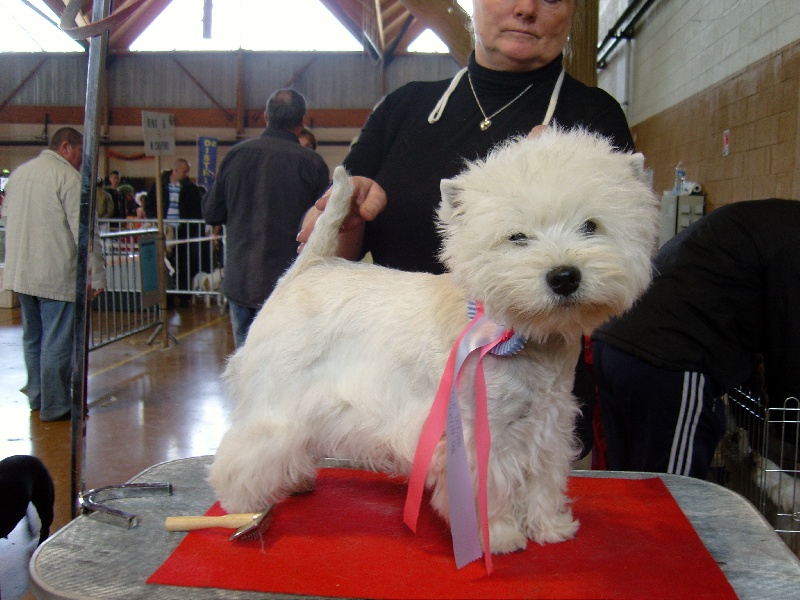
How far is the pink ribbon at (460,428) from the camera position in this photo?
1.10m

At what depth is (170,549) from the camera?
1.30 meters

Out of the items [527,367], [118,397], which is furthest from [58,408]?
[527,367]

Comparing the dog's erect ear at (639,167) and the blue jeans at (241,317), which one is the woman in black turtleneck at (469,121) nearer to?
the dog's erect ear at (639,167)

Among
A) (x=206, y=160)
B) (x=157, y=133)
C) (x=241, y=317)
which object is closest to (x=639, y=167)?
(x=241, y=317)

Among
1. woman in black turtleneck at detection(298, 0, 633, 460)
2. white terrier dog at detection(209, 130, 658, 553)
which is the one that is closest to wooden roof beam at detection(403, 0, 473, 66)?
woman in black turtleneck at detection(298, 0, 633, 460)

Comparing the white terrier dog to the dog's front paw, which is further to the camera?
the dog's front paw

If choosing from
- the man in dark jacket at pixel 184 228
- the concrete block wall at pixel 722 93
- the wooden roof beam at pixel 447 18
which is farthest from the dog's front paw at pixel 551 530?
the man in dark jacket at pixel 184 228

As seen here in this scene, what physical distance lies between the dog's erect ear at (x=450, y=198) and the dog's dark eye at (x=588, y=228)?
7.6 inches

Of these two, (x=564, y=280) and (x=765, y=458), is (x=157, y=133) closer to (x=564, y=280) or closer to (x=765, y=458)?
(x=765, y=458)

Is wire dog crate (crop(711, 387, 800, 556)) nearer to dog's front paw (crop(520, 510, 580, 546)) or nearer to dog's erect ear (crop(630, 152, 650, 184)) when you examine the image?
dog's front paw (crop(520, 510, 580, 546))

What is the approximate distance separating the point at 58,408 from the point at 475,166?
4024 millimetres

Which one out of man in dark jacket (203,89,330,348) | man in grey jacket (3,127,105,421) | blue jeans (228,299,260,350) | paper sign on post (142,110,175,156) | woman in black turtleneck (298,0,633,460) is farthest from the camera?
paper sign on post (142,110,175,156)

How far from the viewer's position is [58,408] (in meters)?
4.41

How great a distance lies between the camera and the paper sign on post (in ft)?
20.5
